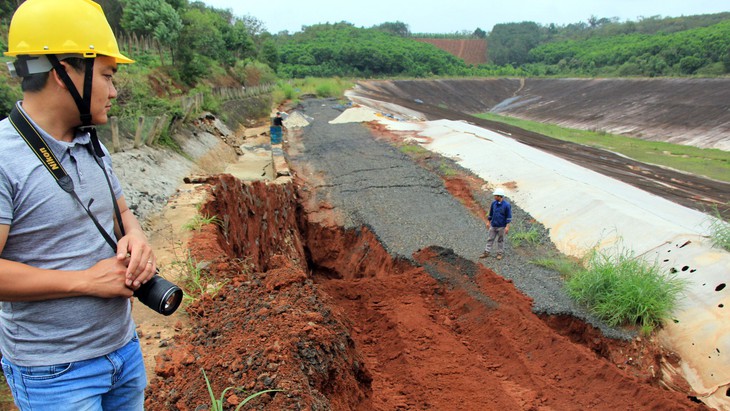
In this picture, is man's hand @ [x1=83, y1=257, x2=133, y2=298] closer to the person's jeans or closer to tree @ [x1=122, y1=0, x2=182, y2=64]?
the person's jeans

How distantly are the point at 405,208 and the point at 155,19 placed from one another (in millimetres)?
17315

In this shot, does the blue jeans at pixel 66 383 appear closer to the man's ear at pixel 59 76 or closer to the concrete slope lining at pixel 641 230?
the man's ear at pixel 59 76

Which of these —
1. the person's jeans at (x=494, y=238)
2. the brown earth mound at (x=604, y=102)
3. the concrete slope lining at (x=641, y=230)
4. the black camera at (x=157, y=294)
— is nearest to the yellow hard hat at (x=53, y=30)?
the black camera at (x=157, y=294)

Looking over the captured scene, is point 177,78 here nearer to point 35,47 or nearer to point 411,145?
point 411,145

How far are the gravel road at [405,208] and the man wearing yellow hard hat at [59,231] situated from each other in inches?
235

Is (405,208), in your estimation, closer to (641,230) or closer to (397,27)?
(641,230)

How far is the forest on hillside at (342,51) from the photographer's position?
22203 mm

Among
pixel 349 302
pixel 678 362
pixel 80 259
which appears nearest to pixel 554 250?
pixel 678 362

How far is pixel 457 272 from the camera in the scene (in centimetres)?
758

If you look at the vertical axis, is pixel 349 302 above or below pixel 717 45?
below

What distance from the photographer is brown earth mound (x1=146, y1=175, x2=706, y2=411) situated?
3215mm

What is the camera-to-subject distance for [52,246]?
1658 millimetres

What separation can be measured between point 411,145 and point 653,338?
38.1 ft

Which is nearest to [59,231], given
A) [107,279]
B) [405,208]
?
[107,279]
